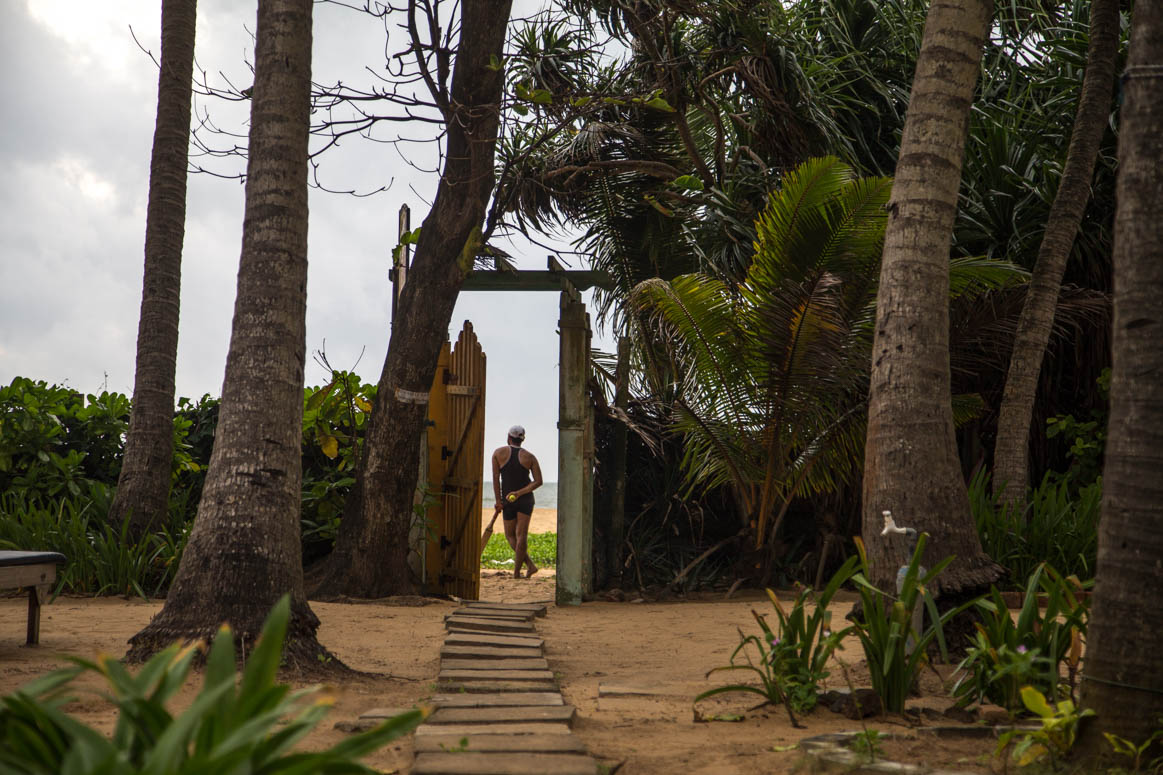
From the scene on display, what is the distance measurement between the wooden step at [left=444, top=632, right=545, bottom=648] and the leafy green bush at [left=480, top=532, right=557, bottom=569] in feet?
18.9

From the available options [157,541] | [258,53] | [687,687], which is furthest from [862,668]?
[157,541]

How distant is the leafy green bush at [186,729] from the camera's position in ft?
5.60

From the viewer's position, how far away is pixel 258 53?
4.92m

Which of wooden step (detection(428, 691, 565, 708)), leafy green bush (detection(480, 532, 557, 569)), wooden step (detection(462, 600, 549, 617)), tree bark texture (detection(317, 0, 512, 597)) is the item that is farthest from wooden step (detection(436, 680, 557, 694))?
leafy green bush (detection(480, 532, 557, 569))

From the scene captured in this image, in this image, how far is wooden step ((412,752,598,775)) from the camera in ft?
8.50

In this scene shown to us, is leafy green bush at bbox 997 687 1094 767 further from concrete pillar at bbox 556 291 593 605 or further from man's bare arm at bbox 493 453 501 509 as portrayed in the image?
man's bare arm at bbox 493 453 501 509

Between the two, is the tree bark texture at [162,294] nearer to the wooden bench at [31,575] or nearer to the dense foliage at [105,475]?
the dense foliage at [105,475]

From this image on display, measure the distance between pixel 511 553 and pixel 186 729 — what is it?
12873 mm

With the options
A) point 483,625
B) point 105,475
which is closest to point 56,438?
point 105,475

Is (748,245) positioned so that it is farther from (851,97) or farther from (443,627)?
(443,627)

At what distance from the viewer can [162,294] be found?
307 inches

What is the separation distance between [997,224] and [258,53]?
604cm

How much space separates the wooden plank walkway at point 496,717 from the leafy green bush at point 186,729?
2.68ft

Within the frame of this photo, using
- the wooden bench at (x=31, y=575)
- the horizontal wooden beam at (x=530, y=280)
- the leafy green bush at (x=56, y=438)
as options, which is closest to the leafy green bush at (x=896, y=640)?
the wooden bench at (x=31, y=575)
